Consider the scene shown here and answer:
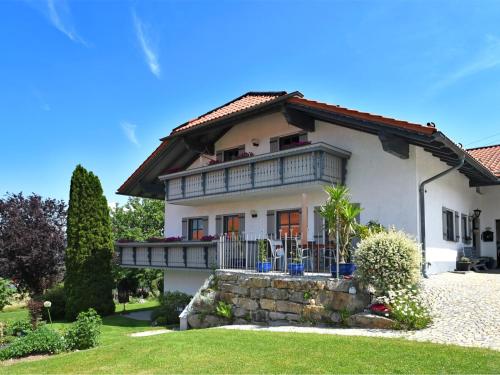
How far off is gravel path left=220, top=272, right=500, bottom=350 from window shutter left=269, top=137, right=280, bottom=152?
7.29m

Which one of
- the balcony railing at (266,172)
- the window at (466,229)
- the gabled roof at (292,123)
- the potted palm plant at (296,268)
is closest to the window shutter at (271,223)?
the balcony railing at (266,172)

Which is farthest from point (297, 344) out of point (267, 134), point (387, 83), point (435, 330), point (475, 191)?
point (475, 191)

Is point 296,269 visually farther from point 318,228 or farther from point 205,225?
point 205,225

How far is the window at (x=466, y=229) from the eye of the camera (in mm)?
18862

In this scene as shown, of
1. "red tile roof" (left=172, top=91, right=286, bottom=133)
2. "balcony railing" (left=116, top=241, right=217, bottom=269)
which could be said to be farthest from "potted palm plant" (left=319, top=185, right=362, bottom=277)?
"red tile roof" (left=172, top=91, right=286, bottom=133)

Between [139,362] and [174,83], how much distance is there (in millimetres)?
8533

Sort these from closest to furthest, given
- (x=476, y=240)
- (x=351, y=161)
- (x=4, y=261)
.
Answer: 1. (x=351, y=161)
2. (x=476, y=240)
3. (x=4, y=261)

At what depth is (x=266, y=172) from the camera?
1653 cm

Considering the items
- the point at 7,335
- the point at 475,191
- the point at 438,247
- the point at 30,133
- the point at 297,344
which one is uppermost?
the point at 30,133

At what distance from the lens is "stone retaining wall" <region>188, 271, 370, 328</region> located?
36.3ft

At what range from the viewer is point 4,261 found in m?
24.6

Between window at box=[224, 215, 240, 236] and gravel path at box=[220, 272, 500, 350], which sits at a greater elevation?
window at box=[224, 215, 240, 236]

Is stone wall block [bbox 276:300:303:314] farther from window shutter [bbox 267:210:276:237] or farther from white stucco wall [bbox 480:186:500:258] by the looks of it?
white stucco wall [bbox 480:186:500:258]

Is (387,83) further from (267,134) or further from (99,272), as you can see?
(99,272)
